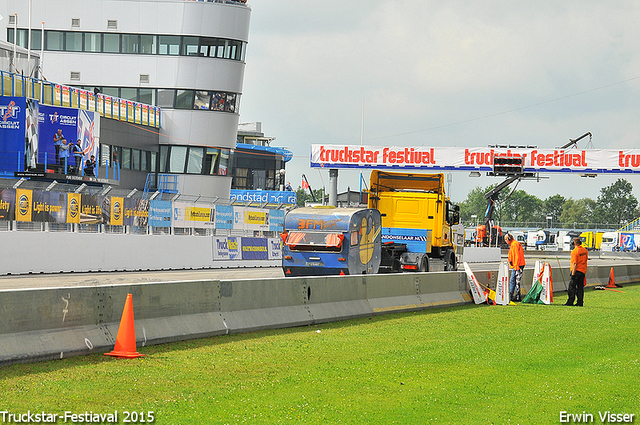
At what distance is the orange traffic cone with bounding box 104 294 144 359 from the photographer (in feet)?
30.7

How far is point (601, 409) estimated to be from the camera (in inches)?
280

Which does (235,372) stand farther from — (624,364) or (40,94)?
(40,94)

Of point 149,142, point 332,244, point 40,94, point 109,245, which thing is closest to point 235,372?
point 332,244

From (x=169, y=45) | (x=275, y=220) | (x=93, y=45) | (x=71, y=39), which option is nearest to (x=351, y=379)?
(x=275, y=220)

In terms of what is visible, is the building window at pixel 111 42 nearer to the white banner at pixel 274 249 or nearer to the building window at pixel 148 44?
the building window at pixel 148 44

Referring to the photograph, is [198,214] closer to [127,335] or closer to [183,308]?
[183,308]

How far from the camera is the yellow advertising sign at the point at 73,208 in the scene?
25989mm

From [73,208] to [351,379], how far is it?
2001 cm

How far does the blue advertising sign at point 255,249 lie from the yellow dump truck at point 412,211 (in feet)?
28.5

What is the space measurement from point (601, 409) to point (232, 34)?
4740 centimetres

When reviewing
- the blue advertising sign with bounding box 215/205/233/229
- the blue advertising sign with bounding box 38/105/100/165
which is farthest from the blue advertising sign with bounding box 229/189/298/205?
the blue advertising sign with bounding box 215/205/233/229

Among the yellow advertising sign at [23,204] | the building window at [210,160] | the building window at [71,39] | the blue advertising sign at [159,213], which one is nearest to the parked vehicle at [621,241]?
the building window at [210,160]

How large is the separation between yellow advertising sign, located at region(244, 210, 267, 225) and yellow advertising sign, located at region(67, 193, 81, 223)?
9942 millimetres

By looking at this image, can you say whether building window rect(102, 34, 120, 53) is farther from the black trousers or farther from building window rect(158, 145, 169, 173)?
the black trousers
